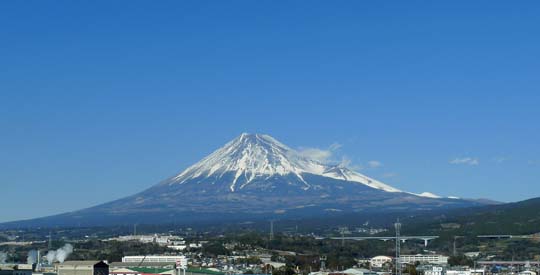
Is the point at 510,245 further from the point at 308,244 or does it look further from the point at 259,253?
the point at 259,253

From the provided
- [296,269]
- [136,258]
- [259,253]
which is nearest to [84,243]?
[259,253]

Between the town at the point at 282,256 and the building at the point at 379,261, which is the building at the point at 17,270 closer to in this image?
the town at the point at 282,256

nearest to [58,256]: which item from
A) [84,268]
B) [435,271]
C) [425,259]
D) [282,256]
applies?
[282,256]

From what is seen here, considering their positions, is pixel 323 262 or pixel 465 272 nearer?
pixel 465 272

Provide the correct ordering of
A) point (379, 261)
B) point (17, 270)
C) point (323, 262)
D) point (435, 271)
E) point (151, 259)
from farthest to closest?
1. point (379, 261)
2. point (151, 259)
3. point (323, 262)
4. point (435, 271)
5. point (17, 270)

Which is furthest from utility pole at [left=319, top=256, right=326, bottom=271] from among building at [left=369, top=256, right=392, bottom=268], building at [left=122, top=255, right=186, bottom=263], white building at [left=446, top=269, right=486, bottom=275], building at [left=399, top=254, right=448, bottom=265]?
building at [left=122, top=255, right=186, bottom=263]

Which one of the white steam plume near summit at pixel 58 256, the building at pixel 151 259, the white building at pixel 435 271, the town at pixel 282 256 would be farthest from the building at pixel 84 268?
the white building at pixel 435 271

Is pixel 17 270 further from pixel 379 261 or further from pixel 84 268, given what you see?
pixel 379 261
